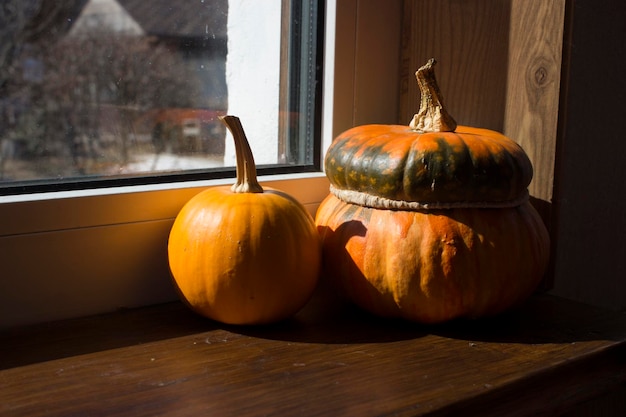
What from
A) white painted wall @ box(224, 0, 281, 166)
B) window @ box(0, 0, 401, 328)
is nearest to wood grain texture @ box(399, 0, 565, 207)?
window @ box(0, 0, 401, 328)

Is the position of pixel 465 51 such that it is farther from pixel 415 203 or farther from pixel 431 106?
pixel 415 203

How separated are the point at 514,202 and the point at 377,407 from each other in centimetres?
39

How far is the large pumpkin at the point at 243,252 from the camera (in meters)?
0.94

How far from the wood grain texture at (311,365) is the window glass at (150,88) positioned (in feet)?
0.74

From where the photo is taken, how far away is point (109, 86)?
1.07 m

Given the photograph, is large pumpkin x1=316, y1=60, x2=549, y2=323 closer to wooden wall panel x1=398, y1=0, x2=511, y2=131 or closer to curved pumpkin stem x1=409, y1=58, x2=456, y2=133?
curved pumpkin stem x1=409, y1=58, x2=456, y2=133

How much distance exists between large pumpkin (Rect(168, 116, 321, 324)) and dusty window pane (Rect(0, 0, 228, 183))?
0.58ft

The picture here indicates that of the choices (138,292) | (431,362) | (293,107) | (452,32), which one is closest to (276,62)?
(293,107)

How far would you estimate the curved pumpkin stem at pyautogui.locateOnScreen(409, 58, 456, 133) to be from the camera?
40.4 inches

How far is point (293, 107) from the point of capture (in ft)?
4.12

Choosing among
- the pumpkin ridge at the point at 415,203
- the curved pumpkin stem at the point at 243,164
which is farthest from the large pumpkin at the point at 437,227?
the curved pumpkin stem at the point at 243,164

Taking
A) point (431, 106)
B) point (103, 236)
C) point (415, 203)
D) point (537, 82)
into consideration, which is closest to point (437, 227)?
point (415, 203)

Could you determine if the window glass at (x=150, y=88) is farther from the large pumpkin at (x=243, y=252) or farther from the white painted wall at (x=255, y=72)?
the large pumpkin at (x=243, y=252)

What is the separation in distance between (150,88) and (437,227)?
0.48m
